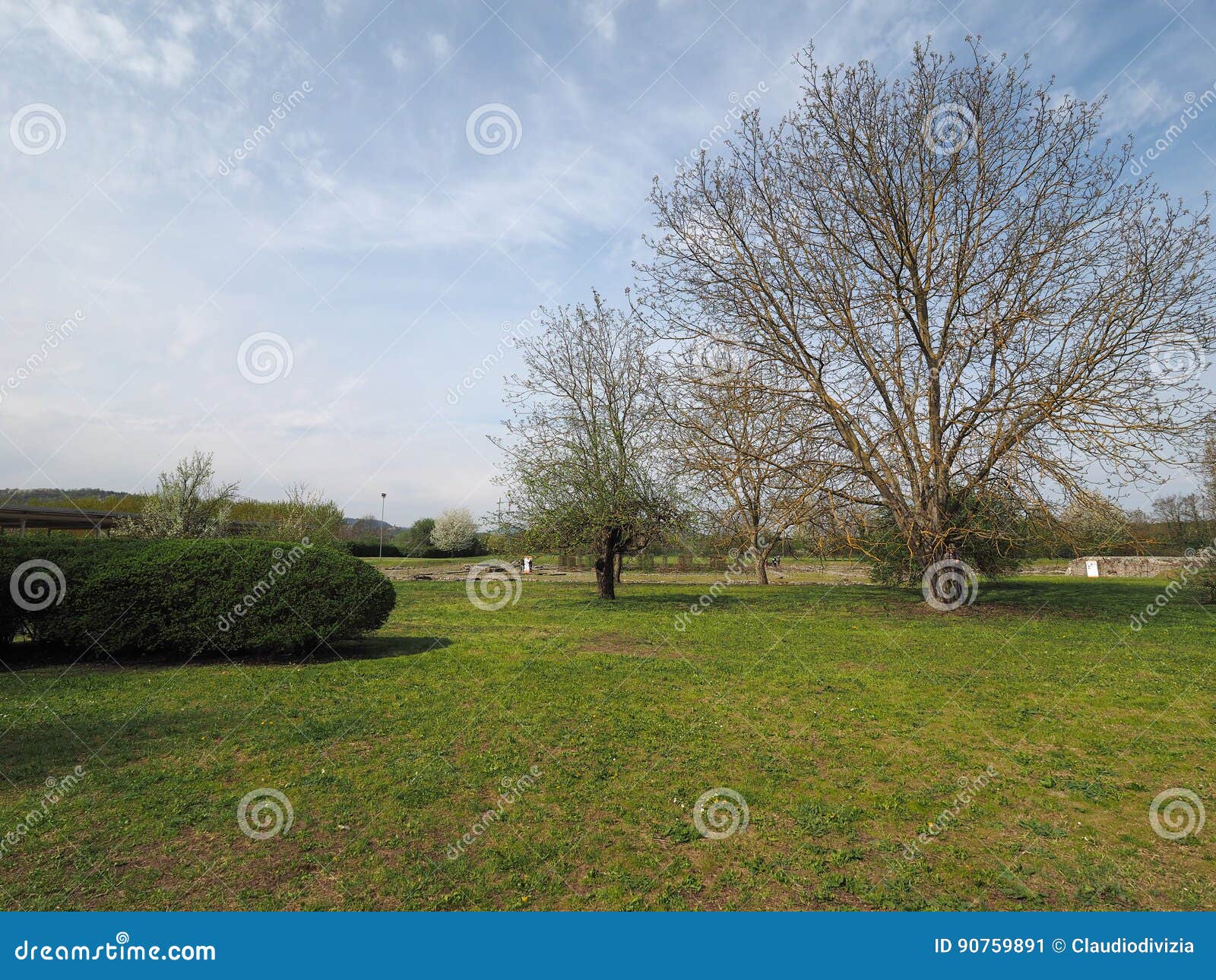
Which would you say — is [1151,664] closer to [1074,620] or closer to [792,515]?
[1074,620]

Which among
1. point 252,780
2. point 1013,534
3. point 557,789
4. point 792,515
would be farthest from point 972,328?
point 252,780

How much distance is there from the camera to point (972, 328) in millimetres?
14445

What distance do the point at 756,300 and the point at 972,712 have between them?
11.4 metres
